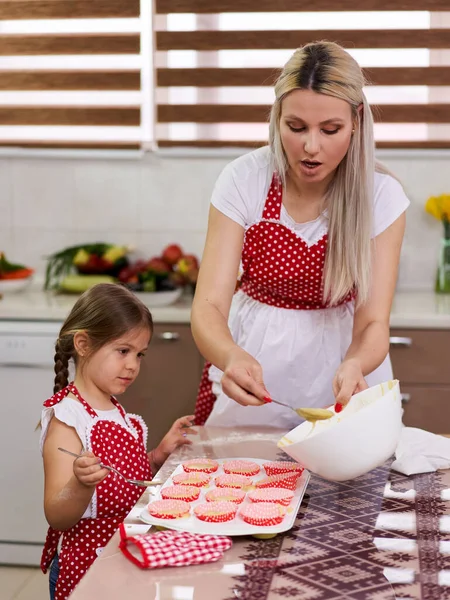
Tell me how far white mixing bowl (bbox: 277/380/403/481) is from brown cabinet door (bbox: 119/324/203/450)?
1617 mm

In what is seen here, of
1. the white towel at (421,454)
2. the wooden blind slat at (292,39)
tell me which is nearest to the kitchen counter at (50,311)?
the wooden blind slat at (292,39)

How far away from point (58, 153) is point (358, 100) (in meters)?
1.99

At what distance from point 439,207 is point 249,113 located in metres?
0.81

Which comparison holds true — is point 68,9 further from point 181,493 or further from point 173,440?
point 181,493

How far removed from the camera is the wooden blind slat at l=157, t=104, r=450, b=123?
131 inches

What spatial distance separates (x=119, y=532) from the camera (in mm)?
1203

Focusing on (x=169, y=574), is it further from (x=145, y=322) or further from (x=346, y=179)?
(x=346, y=179)

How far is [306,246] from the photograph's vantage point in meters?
1.90

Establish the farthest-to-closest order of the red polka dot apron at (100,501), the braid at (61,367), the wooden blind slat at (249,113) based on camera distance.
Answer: the wooden blind slat at (249,113)
the braid at (61,367)
the red polka dot apron at (100,501)

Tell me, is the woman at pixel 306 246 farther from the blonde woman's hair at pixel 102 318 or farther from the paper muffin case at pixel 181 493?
the paper muffin case at pixel 181 493

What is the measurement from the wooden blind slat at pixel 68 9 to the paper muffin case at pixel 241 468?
2348 millimetres

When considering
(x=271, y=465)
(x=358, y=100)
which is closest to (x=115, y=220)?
(x=358, y=100)

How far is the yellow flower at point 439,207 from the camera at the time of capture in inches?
128

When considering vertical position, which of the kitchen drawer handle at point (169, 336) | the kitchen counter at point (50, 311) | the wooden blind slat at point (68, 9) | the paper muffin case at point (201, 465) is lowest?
the kitchen drawer handle at point (169, 336)
